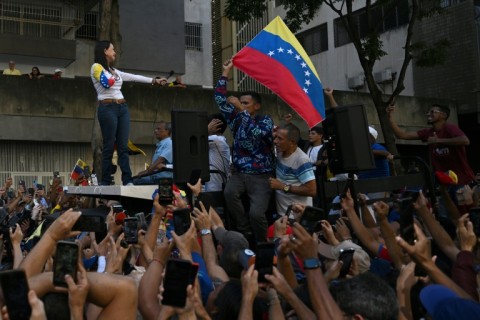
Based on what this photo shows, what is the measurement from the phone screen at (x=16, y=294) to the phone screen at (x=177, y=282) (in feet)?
1.90

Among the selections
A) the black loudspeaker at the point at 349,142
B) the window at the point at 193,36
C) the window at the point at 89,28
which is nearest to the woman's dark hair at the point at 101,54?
the black loudspeaker at the point at 349,142

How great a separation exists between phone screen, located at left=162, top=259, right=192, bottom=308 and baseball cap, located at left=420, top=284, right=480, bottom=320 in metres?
1.06

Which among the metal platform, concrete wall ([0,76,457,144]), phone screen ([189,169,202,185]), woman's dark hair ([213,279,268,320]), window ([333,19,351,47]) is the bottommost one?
woman's dark hair ([213,279,268,320])

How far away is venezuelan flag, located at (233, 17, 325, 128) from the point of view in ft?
25.8

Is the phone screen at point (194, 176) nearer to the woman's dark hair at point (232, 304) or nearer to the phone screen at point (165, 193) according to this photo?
the phone screen at point (165, 193)

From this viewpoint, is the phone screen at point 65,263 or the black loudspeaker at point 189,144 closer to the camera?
the phone screen at point 65,263

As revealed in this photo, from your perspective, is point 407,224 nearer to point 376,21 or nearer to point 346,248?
point 346,248

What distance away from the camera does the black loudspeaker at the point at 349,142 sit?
261 inches

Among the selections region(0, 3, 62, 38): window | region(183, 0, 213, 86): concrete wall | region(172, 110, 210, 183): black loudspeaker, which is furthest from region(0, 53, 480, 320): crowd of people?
region(183, 0, 213, 86): concrete wall

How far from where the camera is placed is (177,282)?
9.77 feet

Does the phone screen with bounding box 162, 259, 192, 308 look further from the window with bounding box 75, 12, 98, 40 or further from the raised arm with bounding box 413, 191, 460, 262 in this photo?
the window with bounding box 75, 12, 98, 40

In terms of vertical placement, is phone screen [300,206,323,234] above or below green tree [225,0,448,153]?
below

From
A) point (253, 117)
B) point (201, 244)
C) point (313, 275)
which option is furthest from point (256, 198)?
point (313, 275)

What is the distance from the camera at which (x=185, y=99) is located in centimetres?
1803
